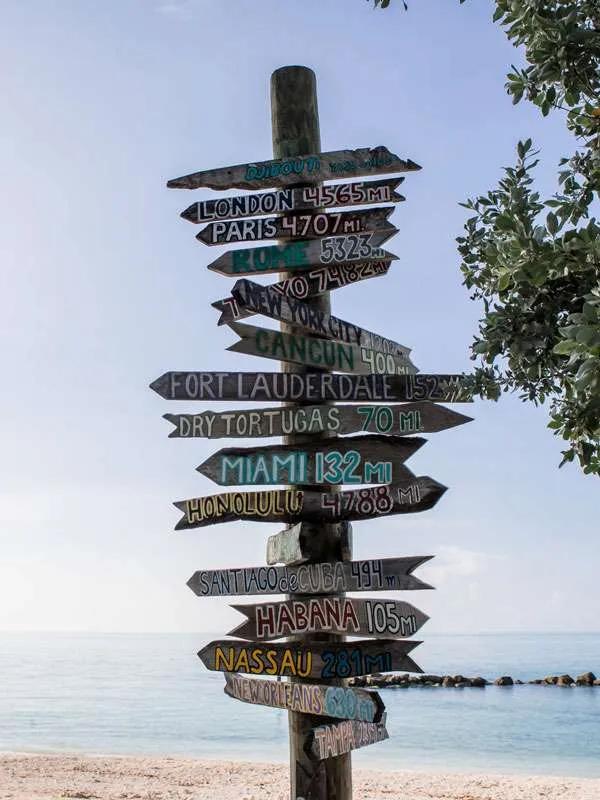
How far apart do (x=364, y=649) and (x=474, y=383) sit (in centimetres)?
262

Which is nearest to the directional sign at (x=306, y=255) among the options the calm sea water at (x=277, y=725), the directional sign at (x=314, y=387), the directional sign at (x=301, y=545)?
the directional sign at (x=314, y=387)

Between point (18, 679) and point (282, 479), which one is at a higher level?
point (282, 479)

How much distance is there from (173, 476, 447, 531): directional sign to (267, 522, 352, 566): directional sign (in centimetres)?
12

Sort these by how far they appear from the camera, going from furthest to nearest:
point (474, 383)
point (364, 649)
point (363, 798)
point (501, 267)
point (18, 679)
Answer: point (18, 679) → point (363, 798) → point (364, 649) → point (474, 383) → point (501, 267)

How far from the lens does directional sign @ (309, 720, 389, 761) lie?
24.5ft

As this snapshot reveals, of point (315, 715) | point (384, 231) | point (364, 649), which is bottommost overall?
point (315, 715)

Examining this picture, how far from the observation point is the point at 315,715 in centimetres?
786

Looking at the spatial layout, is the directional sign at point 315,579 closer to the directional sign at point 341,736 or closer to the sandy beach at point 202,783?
the directional sign at point 341,736

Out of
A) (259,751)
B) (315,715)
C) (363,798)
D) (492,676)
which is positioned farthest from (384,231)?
(492,676)

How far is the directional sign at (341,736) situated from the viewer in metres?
7.45

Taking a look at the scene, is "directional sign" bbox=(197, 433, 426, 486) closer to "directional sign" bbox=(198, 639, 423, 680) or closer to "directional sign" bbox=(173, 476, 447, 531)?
"directional sign" bbox=(173, 476, 447, 531)

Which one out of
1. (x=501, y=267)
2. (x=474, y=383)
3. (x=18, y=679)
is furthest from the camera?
(x=18, y=679)

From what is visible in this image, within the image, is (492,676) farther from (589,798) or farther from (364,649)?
(364,649)

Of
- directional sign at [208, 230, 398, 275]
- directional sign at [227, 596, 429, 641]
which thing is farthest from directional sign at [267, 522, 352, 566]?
directional sign at [208, 230, 398, 275]
